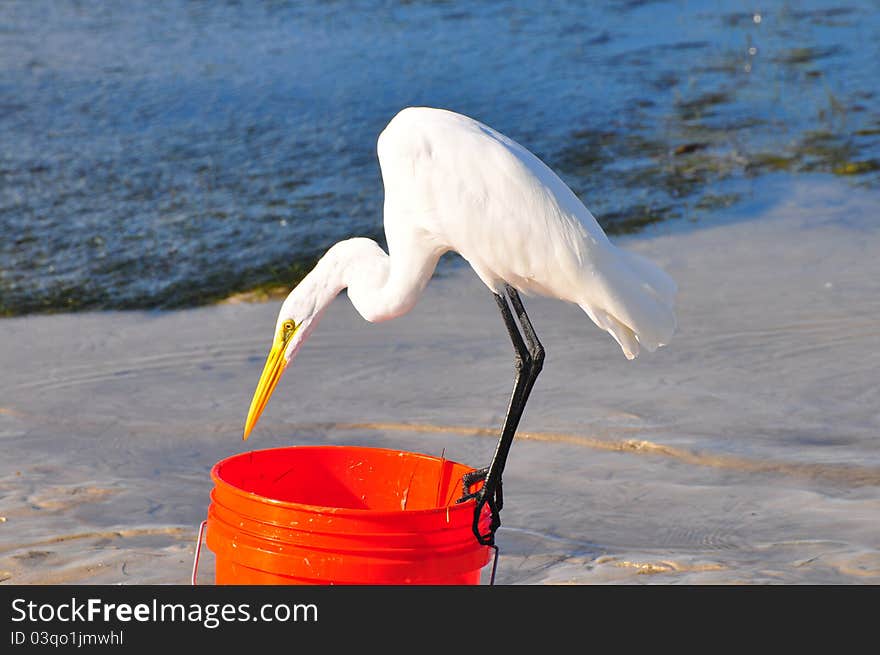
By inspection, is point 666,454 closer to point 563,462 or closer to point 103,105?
point 563,462

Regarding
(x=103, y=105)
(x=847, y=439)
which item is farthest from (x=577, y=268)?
(x=103, y=105)

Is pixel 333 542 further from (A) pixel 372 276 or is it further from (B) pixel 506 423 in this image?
(A) pixel 372 276

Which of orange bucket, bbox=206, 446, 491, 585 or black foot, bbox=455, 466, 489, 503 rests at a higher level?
orange bucket, bbox=206, 446, 491, 585

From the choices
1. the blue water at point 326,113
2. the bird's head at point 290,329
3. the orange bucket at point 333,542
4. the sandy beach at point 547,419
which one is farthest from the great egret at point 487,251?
the blue water at point 326,113

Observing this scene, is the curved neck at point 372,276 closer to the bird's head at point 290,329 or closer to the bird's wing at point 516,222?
the bird's head at point 290,329

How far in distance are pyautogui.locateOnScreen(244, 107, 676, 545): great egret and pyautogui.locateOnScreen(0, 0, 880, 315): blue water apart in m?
3.08

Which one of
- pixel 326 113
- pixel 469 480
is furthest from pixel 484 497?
pixel 326 113

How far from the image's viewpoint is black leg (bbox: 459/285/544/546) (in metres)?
3.62

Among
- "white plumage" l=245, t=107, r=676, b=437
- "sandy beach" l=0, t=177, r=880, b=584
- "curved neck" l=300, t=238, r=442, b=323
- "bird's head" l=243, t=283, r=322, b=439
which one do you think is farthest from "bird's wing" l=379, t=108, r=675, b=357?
"sandy beach" l=0, t=177, r=880, b=584

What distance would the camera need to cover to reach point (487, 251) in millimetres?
3982

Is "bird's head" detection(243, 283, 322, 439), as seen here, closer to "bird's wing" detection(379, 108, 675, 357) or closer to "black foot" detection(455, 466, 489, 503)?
"bird's wing" detection(379, 108, 675, 357)

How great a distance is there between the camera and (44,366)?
607 centimetres

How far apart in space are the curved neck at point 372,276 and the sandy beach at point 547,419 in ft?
2.90

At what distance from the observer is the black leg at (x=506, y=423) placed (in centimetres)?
362
